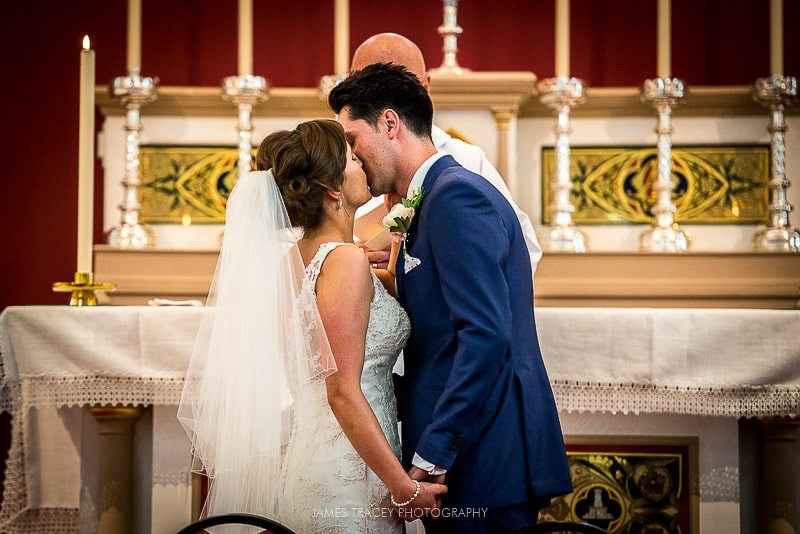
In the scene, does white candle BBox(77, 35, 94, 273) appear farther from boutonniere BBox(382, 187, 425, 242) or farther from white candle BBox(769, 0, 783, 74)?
white candle BBox(769, 0, 783, 74)

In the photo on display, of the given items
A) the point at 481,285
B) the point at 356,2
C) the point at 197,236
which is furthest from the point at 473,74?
the point at 481,285

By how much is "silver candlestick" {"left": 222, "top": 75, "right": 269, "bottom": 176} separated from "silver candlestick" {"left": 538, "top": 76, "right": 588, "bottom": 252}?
1.12 metres

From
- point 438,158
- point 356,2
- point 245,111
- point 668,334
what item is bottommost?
point 668,334

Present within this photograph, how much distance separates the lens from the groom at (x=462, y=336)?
2.55 metres

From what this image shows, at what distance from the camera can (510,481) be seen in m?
2.65

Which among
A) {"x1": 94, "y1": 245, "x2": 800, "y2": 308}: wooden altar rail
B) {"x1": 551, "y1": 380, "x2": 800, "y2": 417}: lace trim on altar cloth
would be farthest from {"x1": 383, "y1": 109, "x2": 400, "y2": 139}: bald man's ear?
{"x1": 94, "y1": 245, "x2": 800, "y2": 308}: wooden altar rail

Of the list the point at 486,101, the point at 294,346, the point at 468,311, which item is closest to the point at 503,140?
the point at 486,101

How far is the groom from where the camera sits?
255cm

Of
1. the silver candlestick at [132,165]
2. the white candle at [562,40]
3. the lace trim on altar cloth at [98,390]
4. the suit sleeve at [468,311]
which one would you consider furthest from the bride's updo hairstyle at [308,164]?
the white candle at [562,40]

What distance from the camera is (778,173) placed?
4352 mm

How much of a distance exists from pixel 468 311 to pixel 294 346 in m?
0.50

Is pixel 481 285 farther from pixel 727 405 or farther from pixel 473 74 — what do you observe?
pixel 473 74

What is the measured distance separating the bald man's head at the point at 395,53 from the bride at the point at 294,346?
123 centimetres

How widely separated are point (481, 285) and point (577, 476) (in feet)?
4.08
